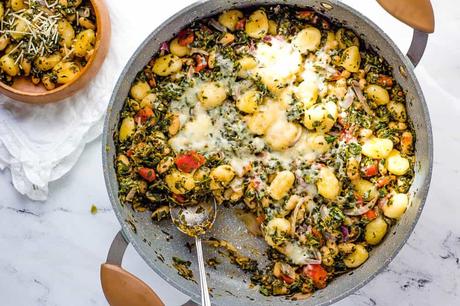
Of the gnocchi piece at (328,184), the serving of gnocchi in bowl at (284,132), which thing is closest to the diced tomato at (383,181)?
the serving of gnocchi in bowl at (284,132)

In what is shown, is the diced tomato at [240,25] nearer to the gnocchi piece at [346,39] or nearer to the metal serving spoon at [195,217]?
the gnocchi piece at [346,39]

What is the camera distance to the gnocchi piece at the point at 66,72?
1.92 meters

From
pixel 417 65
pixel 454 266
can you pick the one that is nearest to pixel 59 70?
pixel 417 65

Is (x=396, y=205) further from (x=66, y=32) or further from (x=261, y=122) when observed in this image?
(x=66, y=32)

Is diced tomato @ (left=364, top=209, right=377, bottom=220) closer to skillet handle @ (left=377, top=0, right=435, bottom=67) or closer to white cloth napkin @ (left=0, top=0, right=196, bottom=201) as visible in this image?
skillet handle @ (left=377, top=0, right=435, bottom=67)

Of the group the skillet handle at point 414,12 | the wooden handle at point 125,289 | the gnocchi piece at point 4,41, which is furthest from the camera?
the gnocchi piece at point 4,41

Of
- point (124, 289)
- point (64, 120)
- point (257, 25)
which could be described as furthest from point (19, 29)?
point (124, 289)

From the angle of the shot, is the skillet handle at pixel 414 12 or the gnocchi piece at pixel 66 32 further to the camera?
the gnocchi piece at pixel 66 32

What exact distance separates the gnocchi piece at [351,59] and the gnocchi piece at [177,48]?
396mm

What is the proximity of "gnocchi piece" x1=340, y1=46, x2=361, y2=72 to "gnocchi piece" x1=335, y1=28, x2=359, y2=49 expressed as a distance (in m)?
0.02

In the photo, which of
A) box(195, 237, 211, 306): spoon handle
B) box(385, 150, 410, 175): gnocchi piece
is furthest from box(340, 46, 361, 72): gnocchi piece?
box(195, 237, 211, 306): spoon handle

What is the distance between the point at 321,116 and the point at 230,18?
1.13 ft

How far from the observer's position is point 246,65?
186cm

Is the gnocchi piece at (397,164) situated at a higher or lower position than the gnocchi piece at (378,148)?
lower
